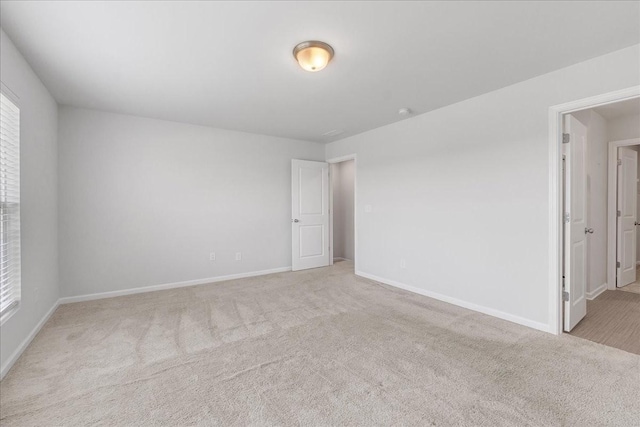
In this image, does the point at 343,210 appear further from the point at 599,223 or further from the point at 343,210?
the point at 599,223

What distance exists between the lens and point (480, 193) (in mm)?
3240

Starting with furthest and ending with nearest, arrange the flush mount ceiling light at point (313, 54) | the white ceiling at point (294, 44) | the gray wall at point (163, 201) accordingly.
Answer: the gray wall at point (163, 201) < the flush mount ceiling light at point (313, 54) < the white ceiling at point (294, 44)

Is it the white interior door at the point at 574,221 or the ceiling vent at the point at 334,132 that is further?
the ceiling vent at the point at 334,132

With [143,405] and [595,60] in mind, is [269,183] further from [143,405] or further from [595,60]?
[595,60]

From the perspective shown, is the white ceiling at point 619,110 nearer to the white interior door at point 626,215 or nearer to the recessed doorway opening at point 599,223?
the recessed doorway opening at point 599,223

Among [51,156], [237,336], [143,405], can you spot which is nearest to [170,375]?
[143,405]

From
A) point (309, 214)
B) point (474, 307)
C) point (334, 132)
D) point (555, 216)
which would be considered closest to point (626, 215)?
point (555, 216)

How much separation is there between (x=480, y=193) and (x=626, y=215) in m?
2.86

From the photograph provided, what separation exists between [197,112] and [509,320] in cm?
440

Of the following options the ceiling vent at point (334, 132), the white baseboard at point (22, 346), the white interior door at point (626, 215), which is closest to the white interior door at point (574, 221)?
the white interior door at point (626, 215)

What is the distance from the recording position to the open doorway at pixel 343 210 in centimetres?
649

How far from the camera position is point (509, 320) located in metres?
2.97

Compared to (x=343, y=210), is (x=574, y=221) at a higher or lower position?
lower

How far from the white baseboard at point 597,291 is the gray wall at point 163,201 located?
435 centimetres
